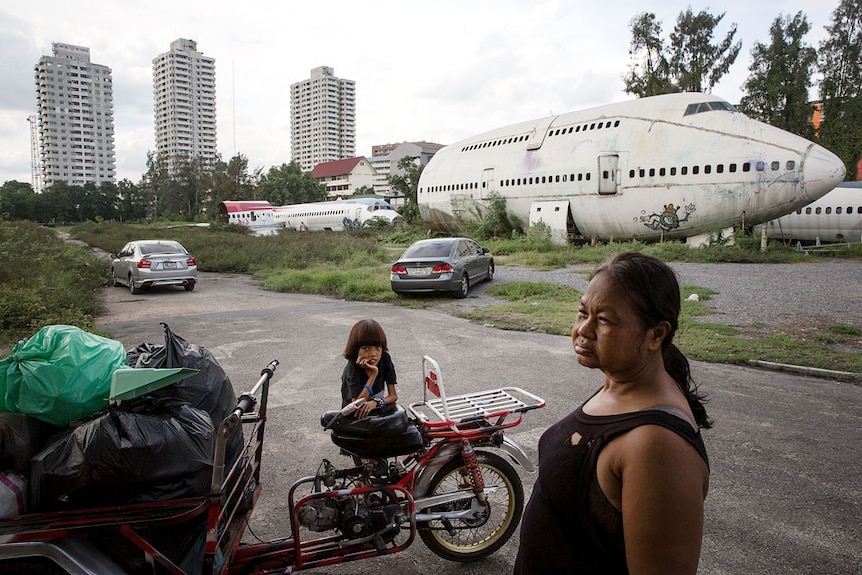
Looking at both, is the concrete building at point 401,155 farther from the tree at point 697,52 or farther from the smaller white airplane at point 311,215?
the tree at point 697,52

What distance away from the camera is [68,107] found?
114 meters

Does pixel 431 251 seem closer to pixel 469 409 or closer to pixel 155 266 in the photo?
pixel 155 266

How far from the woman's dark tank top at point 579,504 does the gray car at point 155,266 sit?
54.5 feet

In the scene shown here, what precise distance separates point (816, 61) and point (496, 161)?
85.7 feet

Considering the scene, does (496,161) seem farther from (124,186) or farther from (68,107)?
(68,107)

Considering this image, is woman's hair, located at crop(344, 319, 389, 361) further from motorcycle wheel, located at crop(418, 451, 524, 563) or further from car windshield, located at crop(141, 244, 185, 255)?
car windshield, located at crop(141, 244, 185, 255)

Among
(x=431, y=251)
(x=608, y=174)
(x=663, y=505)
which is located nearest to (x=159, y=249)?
(x=431, y=251)

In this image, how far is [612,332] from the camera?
5.19ft

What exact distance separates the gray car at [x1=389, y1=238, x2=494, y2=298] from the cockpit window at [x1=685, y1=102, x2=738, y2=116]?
13.1 metres

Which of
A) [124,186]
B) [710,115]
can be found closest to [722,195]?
[710,115]

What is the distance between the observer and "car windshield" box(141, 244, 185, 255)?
16703 mm

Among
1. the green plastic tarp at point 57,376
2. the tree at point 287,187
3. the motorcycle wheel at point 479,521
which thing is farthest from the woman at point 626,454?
the tree at point 287,187

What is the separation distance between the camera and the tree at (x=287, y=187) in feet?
266

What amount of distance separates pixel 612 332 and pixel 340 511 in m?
2.15
